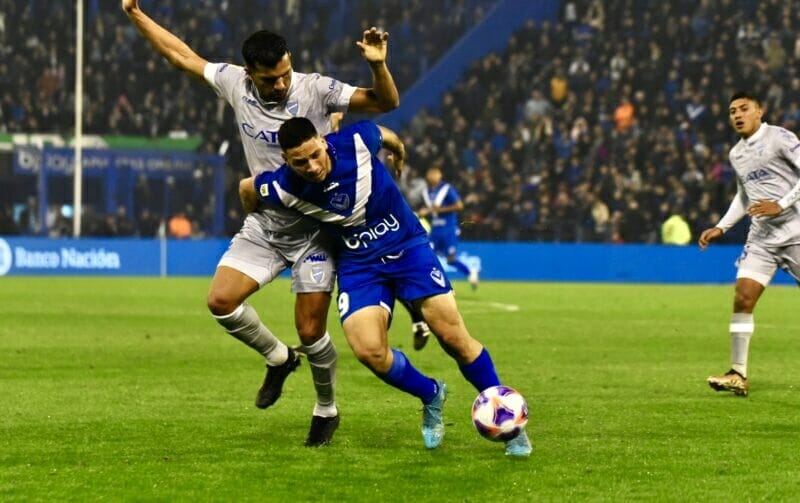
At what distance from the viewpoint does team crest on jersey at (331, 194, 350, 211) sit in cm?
739

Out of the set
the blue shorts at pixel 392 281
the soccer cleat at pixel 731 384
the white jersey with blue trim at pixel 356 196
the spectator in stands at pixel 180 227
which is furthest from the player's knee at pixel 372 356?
the spectator in stands at pixel 180 227

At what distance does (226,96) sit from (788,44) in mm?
30194

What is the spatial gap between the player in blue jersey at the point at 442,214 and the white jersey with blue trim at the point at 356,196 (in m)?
16.2

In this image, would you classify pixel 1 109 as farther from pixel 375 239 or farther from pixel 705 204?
pixel 375 239

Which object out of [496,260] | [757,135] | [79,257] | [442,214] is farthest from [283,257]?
[79,257]

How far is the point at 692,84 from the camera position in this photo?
1407 inches

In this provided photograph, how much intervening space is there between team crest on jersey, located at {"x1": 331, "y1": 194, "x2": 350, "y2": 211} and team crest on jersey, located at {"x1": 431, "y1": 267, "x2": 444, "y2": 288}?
57 centimetres

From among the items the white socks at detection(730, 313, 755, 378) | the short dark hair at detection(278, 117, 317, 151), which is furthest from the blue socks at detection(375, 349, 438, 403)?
the white socks at detection(730, 313, 755, 378)

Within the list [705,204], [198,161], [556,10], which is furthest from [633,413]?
[556,10]

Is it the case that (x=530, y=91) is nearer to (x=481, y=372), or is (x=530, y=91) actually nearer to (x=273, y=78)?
(x=273, y=78)

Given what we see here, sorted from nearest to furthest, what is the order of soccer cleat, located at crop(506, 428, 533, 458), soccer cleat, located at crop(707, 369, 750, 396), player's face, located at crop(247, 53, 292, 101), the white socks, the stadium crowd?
soccer cleat, located at crop(506, 428, 533, 458)
player's face, located at crop(247, 53, 292, 101)
soccer cleat, located at crop(707, 369, 750, 396)
the white socks
the stadium crowd

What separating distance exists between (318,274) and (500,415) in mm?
1440

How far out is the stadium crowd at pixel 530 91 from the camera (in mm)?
33469

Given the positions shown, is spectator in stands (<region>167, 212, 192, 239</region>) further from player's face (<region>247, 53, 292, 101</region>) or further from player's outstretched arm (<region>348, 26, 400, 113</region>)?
player's outstretched arm (<region>348, 26, 400, 113</region>)
